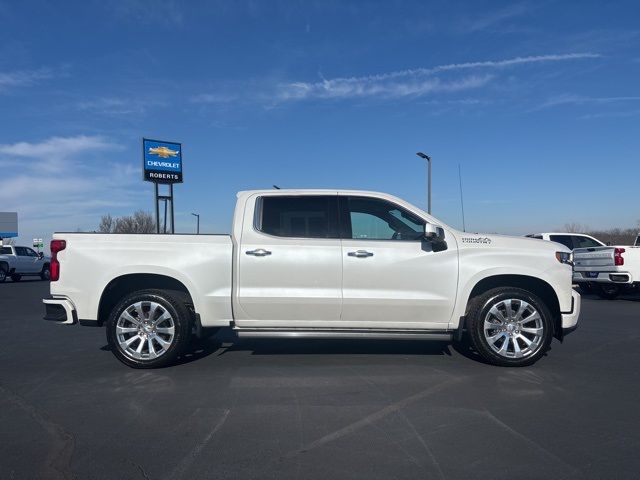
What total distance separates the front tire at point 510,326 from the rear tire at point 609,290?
1024 centimetres

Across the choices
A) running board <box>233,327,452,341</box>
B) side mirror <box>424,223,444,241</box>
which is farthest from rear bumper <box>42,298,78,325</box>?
side mirror <box>424,223,444,241</box>

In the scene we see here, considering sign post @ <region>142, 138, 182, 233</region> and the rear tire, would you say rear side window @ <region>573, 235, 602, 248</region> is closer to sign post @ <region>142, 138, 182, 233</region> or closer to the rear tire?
the rear tire

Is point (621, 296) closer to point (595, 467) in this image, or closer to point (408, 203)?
point (408, 203)

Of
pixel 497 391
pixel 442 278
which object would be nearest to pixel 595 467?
pixel 497 391

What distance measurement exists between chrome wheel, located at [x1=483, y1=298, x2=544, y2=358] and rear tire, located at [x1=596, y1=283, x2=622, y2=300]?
1025 centimetres

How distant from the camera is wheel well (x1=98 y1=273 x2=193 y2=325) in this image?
650 centimetres

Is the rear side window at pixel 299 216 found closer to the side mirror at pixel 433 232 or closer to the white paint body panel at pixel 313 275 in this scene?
the white paint body panel at pixel 313 275

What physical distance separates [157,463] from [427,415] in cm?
223

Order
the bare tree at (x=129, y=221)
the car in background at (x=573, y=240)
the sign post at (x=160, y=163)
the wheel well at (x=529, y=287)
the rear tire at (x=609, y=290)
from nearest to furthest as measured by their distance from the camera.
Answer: the wheel well at (x=529, y=287), the rear tire at (x=609, y=290), the car in background at (x=573, y=240), the sign post at (x=160, y=163), the bare tree at (x=129, y=221)

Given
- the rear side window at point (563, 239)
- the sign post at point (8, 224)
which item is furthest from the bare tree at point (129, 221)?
the rear side window at point (563, 239)

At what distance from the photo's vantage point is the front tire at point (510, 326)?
20.6 ft

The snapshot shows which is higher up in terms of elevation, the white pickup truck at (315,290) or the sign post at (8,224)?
the sign post at (8,224)

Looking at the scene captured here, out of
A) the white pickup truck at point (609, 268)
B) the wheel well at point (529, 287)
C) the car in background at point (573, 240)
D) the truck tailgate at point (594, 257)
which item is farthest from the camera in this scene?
the car in background at point (573, 240)

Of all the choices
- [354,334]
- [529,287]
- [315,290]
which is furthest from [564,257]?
[315,290]
